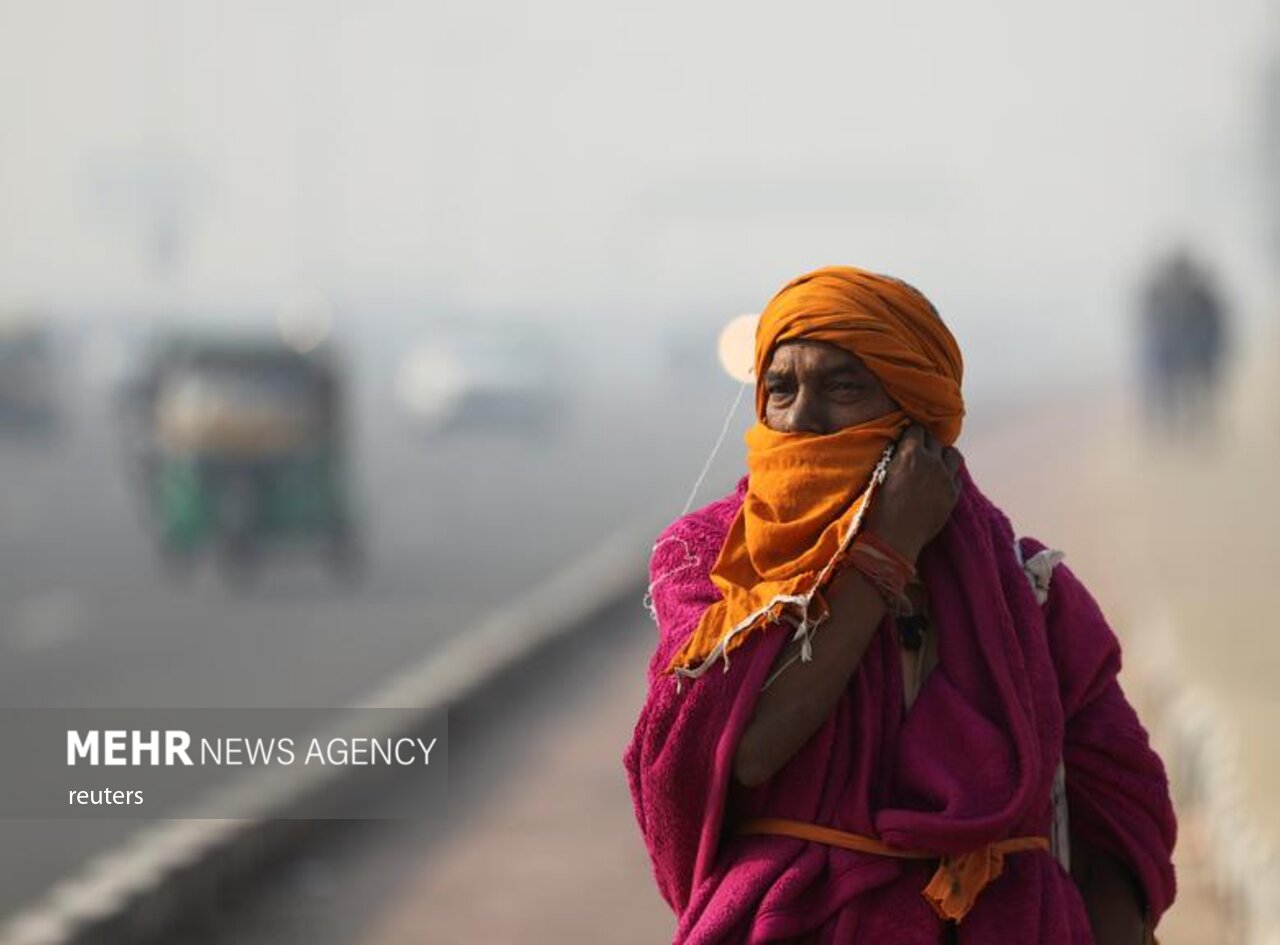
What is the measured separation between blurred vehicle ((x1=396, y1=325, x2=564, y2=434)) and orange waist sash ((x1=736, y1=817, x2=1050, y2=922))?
37.1m

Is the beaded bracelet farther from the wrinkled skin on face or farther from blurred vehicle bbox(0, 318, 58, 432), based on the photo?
blurred vehicle bbox(0, 318, 58, 432)

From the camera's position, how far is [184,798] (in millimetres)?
9562

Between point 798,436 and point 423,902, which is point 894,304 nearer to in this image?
point 798,436

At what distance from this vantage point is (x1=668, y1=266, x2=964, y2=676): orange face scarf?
2.84 meters

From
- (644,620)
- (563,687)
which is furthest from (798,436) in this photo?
(644,620)

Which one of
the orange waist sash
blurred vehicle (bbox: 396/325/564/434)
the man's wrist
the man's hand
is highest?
the man's hand

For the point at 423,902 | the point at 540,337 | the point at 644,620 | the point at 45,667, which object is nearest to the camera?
the point at 423,902

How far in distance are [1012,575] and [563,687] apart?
31.5 ft

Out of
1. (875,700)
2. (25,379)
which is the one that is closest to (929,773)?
(875,700)

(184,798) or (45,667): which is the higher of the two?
(184,798)

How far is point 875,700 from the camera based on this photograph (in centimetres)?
285

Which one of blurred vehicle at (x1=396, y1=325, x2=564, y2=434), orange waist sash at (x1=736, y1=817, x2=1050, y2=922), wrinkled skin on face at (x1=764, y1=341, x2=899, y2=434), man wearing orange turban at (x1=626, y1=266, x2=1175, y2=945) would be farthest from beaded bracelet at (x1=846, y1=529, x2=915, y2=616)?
blurred vehicle at (x1=396, y1=325, x2=564, y2=434)

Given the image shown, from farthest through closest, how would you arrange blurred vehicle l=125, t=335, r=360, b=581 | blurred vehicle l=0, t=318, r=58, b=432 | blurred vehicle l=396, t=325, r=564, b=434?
blurred vehicle l=396, t=325, r=564, b=434
blurred vehicle l=0, t=318, r=58, b=432
blurred vehicle l=125, t=335, r=360, b=581

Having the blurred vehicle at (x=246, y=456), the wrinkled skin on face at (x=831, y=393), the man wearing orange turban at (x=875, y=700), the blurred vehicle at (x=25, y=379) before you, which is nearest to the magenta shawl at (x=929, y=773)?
the man wearing orange turban at (x=875, y=700)
